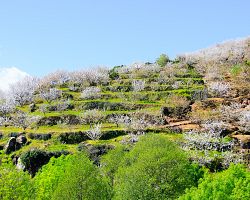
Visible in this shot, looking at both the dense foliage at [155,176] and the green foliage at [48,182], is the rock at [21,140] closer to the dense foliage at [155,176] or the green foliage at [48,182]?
the green foliage at [48,182]

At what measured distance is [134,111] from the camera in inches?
3964

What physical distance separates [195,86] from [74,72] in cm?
3902

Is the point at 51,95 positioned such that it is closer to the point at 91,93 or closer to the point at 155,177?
the point at 91,93

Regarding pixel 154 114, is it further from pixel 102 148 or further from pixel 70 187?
pixel 70 187

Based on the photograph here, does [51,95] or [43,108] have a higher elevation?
[51,95]

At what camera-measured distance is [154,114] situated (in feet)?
320

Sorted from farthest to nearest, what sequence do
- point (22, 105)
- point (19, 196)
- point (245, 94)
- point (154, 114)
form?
point (22, 105) < point (245, 94) < point (154, 114) < point (19, 196)

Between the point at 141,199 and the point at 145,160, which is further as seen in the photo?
the point at 145,160

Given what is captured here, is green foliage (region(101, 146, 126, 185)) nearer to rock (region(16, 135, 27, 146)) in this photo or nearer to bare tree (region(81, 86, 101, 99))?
rock (region(16, 135, 27, 146))

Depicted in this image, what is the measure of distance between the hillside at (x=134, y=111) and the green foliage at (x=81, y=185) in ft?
70.8

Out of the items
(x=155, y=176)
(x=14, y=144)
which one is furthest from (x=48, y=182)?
(x=14, y=144)

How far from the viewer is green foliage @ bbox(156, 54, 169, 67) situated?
454 feet

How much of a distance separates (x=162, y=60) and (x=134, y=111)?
4252 cm

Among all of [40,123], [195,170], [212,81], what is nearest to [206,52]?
[212,81]
